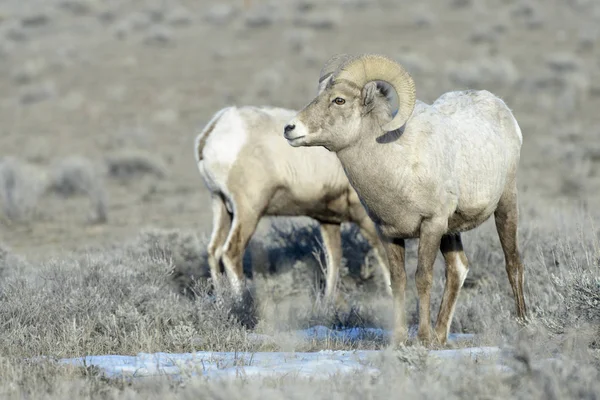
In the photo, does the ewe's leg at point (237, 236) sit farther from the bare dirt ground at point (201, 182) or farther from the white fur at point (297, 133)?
the white fur at point (297, 133)

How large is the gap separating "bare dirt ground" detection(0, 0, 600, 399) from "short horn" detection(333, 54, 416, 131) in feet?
5.73

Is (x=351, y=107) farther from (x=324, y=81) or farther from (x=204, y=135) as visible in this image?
(x=204, y=135)

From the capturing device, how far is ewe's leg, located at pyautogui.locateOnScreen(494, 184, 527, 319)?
7.85 m

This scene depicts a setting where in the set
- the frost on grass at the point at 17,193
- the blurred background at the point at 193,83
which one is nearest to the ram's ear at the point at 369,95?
the blurred background at the point at 193,83

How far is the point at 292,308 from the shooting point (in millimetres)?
8961

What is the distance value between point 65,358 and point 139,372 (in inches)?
33.7

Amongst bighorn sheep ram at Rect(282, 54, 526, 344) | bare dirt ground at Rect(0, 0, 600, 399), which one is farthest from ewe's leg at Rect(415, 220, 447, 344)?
bare dirt ground at Rect(0, 0, 600, 399)

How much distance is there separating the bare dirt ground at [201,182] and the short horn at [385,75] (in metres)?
1.75

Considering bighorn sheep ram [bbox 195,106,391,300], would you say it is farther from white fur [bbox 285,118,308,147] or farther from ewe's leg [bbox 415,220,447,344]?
white fur [bbox 285,118,308,147]

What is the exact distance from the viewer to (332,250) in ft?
32.9

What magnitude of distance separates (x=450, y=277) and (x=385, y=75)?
6.91ft

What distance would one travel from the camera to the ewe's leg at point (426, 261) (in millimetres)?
6754

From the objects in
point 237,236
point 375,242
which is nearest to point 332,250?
point 375,242

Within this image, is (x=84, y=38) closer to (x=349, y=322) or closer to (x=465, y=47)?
(x=465, y=47)
